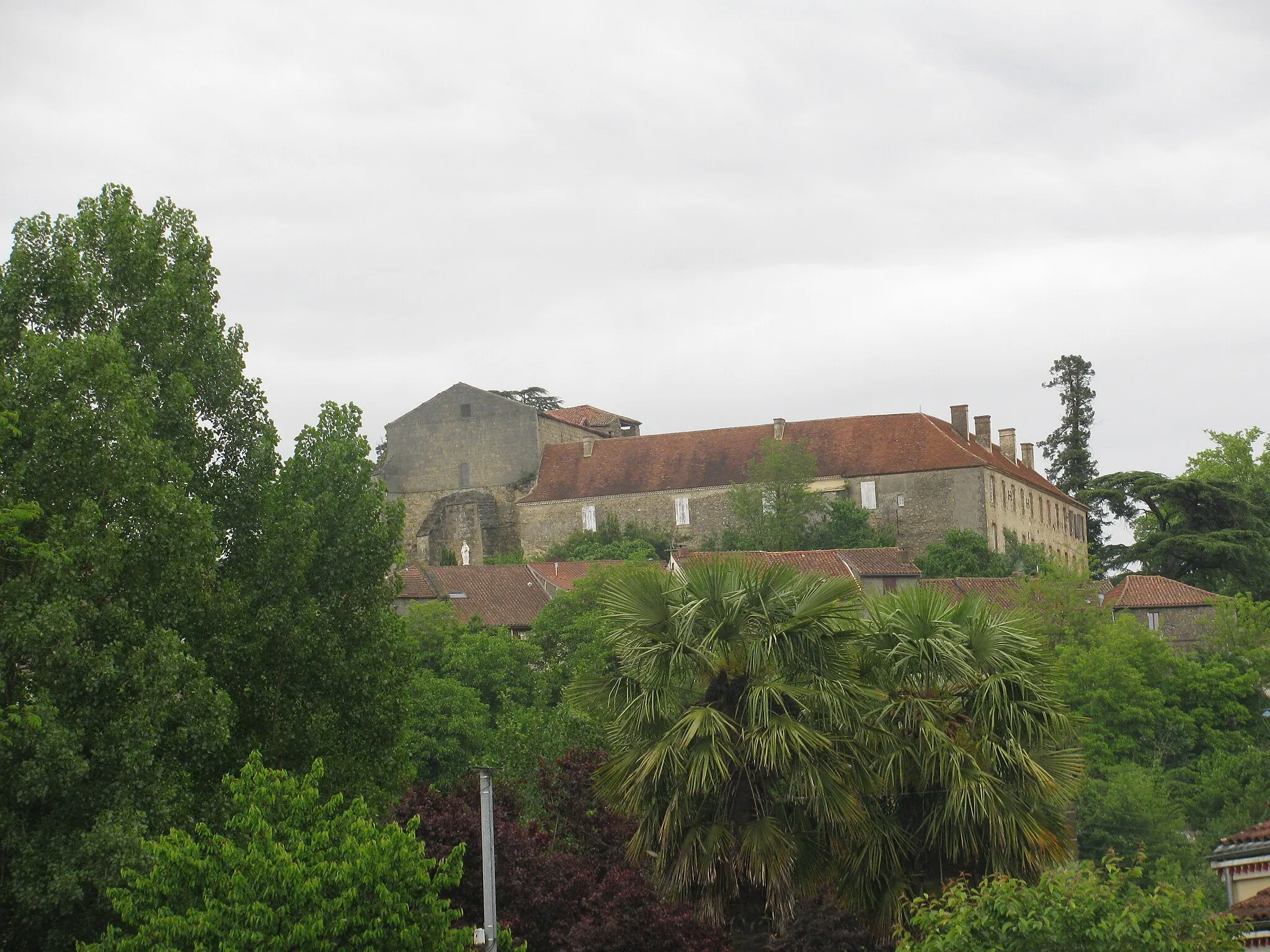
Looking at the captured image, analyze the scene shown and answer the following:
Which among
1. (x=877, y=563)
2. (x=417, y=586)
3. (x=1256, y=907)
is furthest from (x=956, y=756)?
→ (x=877, y=563)

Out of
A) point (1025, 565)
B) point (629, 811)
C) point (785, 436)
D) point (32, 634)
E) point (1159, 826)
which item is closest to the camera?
point (32, 634)

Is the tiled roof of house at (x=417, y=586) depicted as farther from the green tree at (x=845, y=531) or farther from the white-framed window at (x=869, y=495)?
the white-framed window at (x=869, y=495)

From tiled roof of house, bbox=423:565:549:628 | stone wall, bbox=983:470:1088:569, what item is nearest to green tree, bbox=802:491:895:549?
stone wall, bbox=983:470:1088:569

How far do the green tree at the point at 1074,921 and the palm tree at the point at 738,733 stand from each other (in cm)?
388

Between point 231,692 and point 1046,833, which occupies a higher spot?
point 231,692

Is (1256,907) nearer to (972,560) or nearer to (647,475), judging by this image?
(972,560)

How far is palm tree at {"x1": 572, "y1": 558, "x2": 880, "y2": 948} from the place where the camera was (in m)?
18.7

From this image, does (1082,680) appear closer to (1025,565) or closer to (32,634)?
(1025,565)

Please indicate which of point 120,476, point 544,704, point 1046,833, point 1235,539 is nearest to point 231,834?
point 120,476

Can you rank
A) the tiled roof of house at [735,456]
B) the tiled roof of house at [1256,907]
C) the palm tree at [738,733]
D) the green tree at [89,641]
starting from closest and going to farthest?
the tiled roof of house at [1256,907] → the green tree at [89,641] → the palm tree at [738,733] → the tiled roof of house at [735,456]

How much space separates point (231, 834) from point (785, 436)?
71.2 metres

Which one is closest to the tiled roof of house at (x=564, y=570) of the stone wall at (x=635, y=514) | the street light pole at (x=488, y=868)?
the stone wall at (x=635, y=514)

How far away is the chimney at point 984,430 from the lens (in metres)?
88.4

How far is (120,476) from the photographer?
775 inches
